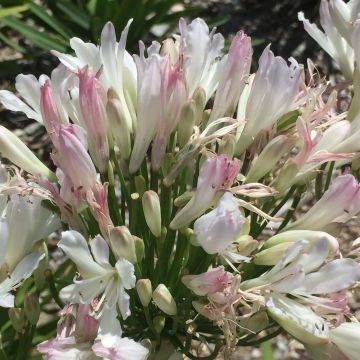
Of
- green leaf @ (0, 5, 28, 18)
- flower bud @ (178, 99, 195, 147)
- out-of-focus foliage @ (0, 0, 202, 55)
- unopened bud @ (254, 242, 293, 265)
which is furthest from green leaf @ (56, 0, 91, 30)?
unopened bud @ (254, 242, 293, 265)

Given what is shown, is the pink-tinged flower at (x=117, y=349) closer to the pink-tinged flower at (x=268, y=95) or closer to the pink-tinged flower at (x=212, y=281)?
the pink-tinged flower at (x=212, y=281)

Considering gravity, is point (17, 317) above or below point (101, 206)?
below

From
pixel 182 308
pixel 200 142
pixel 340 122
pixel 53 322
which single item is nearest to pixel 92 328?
pixel 182 308

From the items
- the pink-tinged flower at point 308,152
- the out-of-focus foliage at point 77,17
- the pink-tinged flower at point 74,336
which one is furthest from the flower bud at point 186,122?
the out-of-focus foliage at point 77,17

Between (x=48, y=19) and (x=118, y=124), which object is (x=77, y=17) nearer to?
(x=48, y=19)

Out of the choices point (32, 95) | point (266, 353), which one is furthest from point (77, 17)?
point (32, 95)

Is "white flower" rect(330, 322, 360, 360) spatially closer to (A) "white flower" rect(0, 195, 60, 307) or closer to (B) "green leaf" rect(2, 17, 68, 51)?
(A) "white flower" rect(0, 195, 60, 307)
